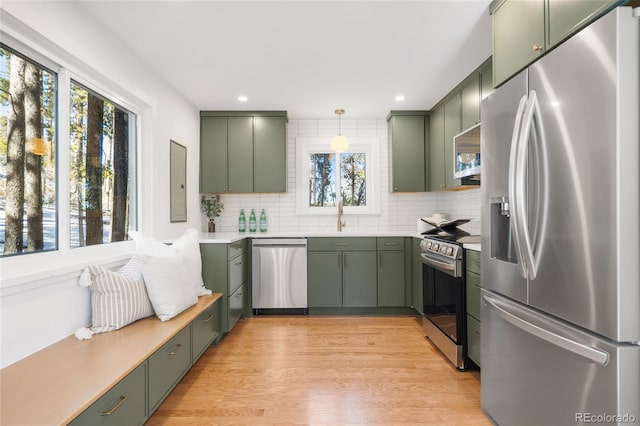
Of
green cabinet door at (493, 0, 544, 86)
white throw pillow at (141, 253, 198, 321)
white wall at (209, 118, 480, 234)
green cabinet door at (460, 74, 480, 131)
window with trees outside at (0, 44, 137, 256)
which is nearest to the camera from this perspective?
green cabinet door at (493, 0, 544, 86)

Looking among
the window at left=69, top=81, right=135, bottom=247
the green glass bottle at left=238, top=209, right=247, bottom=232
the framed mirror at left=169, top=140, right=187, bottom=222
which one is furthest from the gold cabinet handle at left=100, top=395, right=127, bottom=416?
the green glass bottle at left=238, top=209, right=247, bottom=232

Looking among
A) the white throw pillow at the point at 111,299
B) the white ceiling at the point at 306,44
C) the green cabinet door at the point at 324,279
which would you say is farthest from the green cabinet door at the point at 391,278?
the white throw pillow at the point at 111,299

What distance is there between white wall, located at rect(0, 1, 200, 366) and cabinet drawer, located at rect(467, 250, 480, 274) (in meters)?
2.43

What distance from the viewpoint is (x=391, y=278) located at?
3641 millimetres

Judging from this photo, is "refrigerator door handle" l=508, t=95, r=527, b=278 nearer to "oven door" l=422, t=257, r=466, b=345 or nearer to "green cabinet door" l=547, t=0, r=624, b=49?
"green cabinet door" l=547, t=0, r=624, b=49

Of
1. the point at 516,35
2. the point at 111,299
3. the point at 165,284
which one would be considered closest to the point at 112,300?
the point at 111,299

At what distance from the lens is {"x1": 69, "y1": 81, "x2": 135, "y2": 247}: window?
6.65ft

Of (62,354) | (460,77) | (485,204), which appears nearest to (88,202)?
(62,354)

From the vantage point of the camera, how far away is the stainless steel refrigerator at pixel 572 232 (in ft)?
3.39

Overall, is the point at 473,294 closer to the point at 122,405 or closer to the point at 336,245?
the point at 336,245

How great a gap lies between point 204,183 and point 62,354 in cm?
259

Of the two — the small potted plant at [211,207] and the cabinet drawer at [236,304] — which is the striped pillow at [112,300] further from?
the small potted plant at [211,207]

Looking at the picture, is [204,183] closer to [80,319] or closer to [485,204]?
[80,319]

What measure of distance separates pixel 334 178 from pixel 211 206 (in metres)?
1.62
